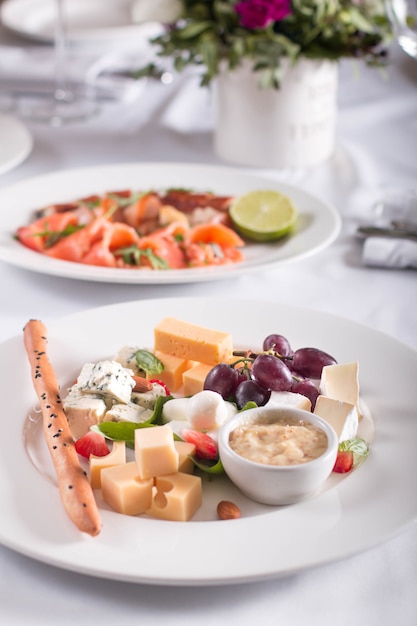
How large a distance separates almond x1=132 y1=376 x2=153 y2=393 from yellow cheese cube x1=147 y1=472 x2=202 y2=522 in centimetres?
22

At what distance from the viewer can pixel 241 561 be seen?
0.87 metres

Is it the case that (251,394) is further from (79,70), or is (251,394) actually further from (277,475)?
(79,70)

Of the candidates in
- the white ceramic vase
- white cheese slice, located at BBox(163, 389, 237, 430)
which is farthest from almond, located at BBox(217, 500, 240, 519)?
the white ceramic vase

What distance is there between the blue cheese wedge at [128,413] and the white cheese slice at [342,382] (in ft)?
0.78

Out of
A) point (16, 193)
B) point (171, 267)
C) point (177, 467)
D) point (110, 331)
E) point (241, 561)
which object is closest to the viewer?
point (241, 561)

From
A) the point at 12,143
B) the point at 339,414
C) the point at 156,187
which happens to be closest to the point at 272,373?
the point at 339,414

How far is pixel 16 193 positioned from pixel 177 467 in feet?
3.65

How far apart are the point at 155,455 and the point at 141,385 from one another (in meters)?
0.23

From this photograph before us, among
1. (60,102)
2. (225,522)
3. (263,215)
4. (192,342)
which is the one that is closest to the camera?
(225,522)

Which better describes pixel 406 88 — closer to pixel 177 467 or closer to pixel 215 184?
pixel 215 184

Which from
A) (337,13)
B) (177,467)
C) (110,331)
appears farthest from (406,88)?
(177,467)

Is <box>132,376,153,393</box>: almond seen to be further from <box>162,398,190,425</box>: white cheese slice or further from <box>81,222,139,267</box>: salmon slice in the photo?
<box>81,222,139,267</box>: salmon slice

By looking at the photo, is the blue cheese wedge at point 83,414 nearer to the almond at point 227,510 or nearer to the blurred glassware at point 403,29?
the almond at point 227,510

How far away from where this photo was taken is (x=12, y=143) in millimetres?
2217
